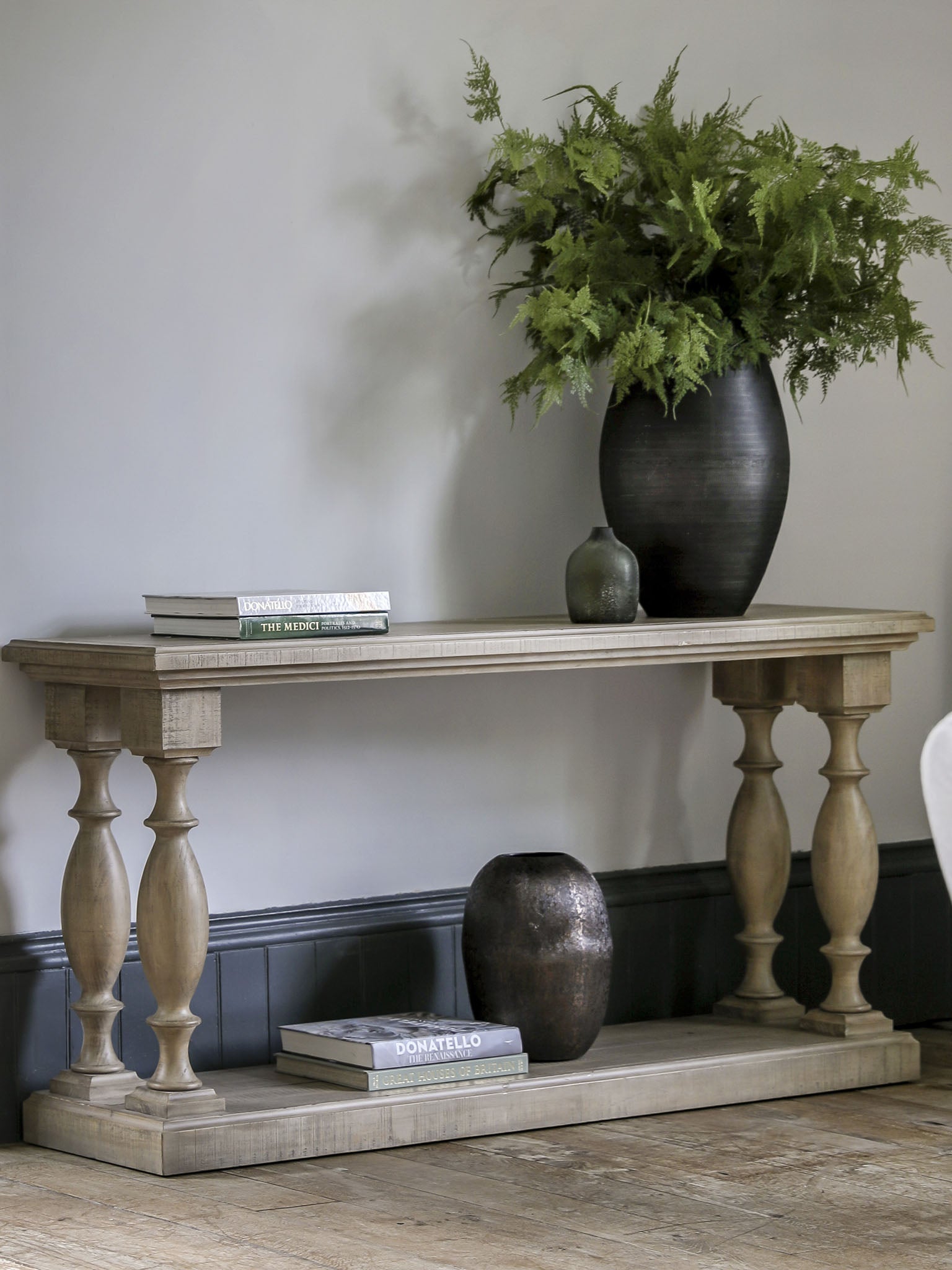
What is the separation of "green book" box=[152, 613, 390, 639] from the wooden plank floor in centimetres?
77

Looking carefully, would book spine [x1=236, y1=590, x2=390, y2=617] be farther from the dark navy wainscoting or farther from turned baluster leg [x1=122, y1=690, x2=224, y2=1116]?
the dark navy wainscoting

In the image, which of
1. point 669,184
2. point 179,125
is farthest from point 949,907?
point 179,125

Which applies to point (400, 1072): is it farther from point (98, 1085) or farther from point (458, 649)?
point (458, 649)

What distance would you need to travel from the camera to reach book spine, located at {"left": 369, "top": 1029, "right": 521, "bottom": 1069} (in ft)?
9.14

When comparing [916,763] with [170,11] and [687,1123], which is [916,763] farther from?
[170,11]

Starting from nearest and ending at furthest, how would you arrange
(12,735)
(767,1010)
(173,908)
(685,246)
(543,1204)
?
(543,1204) < (173,908) < (12,735) < (685,246) < (767,1010)

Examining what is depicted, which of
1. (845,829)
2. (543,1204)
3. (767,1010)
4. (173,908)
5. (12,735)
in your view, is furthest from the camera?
(767,1010)

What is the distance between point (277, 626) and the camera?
2.67 metres

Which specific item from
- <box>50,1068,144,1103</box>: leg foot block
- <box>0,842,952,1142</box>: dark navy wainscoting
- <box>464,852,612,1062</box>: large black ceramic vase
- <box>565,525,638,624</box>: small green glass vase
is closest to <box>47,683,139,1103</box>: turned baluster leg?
<box>50,1068,144,1103</box>: leg foot block

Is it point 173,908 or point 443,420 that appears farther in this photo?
point 443,420

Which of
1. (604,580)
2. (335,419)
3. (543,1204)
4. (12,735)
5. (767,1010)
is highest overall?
(335,419)

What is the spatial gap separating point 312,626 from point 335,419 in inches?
23.0

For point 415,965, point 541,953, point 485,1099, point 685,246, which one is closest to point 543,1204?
point 485,1099

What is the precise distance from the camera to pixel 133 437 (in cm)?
296
